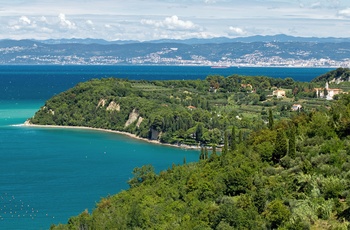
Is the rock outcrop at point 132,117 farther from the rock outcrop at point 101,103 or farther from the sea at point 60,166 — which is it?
the rock outcrop at point 101,103

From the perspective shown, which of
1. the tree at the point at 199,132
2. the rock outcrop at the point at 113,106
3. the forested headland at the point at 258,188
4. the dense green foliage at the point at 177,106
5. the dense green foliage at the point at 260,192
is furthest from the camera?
the rock outcrop at the point at 113,106

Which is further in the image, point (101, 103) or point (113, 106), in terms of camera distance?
point (101, 103)

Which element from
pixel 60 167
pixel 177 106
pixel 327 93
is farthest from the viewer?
pixel 327 93

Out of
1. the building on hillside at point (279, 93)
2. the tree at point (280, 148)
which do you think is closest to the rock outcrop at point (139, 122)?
the building on hillside at point (279, 93)

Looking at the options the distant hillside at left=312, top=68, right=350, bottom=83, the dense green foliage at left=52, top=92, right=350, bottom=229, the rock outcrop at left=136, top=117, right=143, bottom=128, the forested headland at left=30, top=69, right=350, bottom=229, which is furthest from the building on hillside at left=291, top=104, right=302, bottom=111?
the dense green foliage at left=52, top=92, right=350, bottom=229

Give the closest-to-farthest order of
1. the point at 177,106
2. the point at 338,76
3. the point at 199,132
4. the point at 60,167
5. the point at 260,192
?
the point at 260,192 → the point at 60,167 → the point at 199,132 → the point at 177,106 → the point at 338,76

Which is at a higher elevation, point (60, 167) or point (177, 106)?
point (177, 106)

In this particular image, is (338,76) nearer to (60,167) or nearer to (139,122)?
(139,122)

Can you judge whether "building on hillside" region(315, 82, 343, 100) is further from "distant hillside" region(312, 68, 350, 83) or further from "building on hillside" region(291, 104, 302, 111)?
"distant hillside" region(312, 68, 350, 83)

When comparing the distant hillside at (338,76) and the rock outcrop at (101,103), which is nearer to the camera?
the rock outcrop at (101,103)

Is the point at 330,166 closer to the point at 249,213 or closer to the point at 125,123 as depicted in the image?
the point at 249,213

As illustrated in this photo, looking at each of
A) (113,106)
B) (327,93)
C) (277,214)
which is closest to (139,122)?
(113,106)

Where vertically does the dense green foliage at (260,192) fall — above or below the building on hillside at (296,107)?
above
